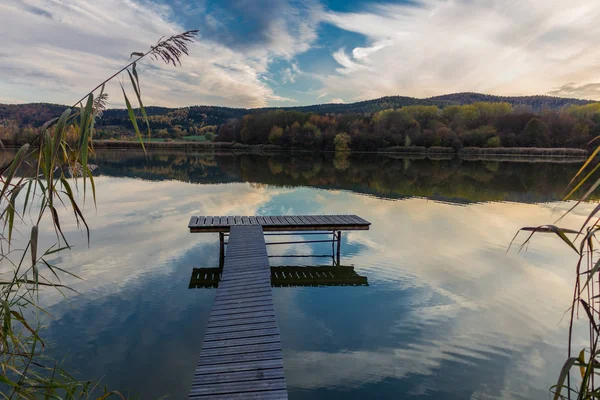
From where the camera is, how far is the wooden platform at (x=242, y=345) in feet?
12.6

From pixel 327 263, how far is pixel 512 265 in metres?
5.08

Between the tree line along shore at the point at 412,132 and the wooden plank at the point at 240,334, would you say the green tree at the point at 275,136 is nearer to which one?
the tree line along shore at the point at 412,132

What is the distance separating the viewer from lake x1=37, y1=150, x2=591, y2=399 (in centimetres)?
530

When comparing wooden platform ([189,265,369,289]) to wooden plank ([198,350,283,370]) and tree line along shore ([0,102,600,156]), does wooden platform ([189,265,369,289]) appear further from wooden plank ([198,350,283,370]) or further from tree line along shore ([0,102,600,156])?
tree line along shore ([0,102,600,156])

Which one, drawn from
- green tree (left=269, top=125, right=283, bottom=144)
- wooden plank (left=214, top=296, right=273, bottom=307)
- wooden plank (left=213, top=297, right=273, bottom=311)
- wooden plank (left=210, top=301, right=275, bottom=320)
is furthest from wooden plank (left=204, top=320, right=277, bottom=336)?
green tree (left=269, top=125, right=283, bottom=144)

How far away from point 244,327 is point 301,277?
426 centimetres

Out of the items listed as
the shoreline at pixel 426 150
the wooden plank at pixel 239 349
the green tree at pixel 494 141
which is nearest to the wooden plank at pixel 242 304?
the wooden plank at pixel 239 349

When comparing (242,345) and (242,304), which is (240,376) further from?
(242,304)

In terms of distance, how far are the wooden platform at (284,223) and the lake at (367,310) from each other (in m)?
0.91

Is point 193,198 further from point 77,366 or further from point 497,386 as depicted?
point 497,386

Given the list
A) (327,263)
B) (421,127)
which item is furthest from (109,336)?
A: (421,127)

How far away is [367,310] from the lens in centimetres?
749

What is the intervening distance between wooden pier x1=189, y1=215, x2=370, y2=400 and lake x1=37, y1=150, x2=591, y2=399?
0.80 metres

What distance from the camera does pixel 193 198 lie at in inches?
779
